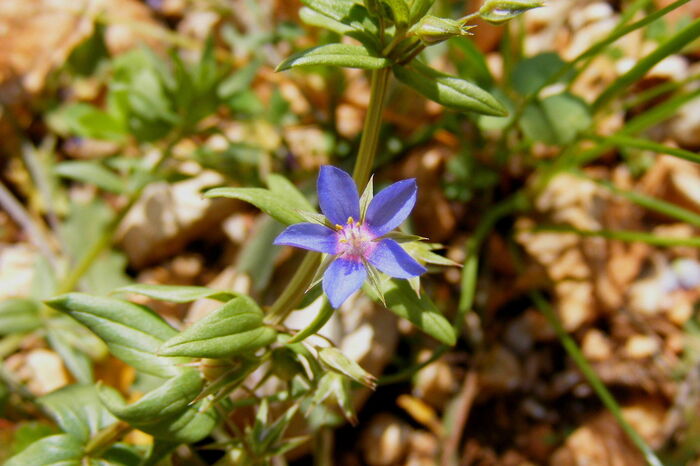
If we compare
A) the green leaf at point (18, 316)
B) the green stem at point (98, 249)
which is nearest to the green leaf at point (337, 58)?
the green stem at point (98, 249)

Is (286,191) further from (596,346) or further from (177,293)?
(596,346)

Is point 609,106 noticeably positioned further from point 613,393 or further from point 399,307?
point 399,307

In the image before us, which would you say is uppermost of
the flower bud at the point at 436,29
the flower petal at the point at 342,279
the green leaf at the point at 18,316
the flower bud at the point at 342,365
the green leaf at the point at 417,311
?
the flower bud at the point at 436,29

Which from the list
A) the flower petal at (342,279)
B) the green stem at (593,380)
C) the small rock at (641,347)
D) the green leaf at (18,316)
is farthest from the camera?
the small rock at (641,347)

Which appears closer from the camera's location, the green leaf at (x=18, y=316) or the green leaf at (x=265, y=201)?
the green leaf at (x=265, y=201)

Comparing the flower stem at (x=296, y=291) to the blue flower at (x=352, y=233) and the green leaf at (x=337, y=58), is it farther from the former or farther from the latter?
the green leaf at (x=337, y=58)

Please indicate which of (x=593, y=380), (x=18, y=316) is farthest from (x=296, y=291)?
(x=18, y=316)

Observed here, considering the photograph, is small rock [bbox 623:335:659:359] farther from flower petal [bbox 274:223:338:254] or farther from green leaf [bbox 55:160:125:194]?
green leaf [bbox 55:160:125:194]

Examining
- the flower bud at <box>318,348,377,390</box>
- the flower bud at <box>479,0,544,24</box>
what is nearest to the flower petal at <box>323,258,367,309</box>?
the flower bud at <box>318,348,377,390</box>
